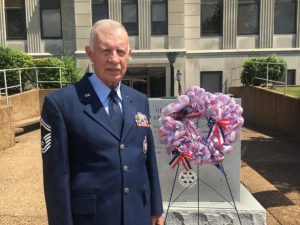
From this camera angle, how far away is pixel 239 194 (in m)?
4.46

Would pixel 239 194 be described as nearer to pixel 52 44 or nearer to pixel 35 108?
pixel 35 108

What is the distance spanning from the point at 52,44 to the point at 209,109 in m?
19.0

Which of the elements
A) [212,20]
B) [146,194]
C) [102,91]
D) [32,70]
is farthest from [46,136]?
[212,20]

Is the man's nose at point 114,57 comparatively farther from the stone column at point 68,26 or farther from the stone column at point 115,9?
the stone column at point 68,26

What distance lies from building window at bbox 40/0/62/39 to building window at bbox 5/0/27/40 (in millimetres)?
1038

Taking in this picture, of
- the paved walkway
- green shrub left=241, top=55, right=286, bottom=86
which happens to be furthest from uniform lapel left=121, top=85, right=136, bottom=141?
green shrub left=241, top=55, right=286, bottom=86

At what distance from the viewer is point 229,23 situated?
2103 centimetres

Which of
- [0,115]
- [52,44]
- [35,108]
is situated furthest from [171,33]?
[0,115]

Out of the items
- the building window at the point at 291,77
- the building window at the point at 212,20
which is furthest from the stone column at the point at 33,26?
the building window at the point at 291,77

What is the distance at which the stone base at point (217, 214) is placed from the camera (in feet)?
13.8

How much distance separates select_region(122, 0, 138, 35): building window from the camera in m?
20.4

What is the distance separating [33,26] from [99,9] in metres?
3.77

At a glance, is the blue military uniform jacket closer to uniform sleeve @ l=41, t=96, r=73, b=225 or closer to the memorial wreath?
uniform sleeve @ l=41, t=96, r=73, b=225

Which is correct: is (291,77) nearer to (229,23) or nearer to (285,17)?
(285,17)
